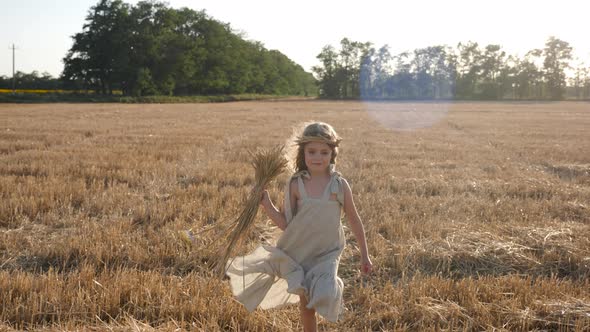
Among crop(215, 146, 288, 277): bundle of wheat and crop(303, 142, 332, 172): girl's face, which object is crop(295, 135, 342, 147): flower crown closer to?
crop(303, 142, 332, 172): girl's face

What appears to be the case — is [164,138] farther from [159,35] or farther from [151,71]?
[159,35]

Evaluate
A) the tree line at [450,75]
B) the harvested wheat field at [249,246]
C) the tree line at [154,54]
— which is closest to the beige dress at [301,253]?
the harvested wheat field at [249,246]

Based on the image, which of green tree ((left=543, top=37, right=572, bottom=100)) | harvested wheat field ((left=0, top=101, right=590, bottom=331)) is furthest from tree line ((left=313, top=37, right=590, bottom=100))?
harvested wheat field ((left=0, top=101, right=590, bottom=331))

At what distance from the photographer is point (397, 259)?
4535 millimetres

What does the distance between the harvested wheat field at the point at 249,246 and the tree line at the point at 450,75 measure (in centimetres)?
9124

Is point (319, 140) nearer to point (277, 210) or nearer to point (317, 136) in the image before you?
point (317, 136)

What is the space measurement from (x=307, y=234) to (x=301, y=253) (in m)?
0.13

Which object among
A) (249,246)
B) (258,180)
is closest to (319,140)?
(258,180)

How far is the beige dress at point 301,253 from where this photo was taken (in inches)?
112

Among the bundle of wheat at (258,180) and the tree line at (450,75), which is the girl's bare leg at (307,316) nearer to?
the bundle of wheat at (258,180)

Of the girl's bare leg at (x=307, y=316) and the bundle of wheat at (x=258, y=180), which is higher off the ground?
the bundle of wheat at (x=258, y=180)

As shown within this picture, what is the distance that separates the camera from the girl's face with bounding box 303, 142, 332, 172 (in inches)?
113

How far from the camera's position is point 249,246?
4.85 meters

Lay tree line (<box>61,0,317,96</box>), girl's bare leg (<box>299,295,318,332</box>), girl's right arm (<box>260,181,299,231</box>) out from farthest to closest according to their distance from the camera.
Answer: tree line (<box>61,0,317,96</box>), girl's right arm (<box>260,181,299,231</box>), girl's bare leg (<box>299,295,318,332</box>)
